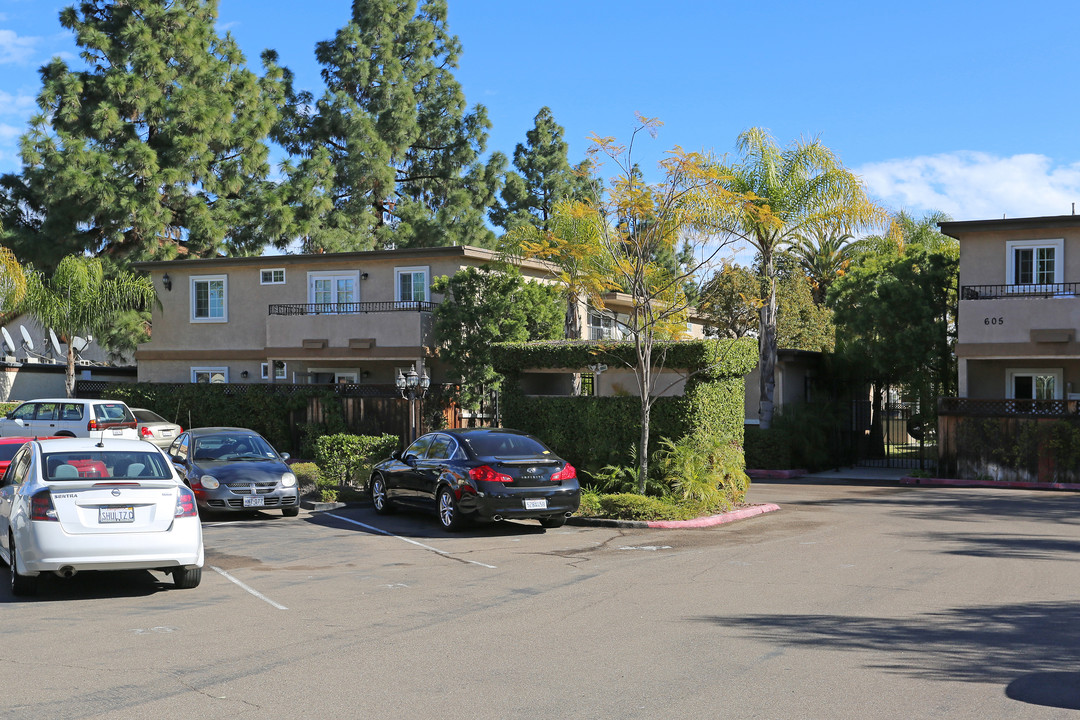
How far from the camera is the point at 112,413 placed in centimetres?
2630

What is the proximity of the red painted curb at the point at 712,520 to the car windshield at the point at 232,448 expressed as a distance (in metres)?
6.80

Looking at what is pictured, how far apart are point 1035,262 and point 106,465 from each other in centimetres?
2359

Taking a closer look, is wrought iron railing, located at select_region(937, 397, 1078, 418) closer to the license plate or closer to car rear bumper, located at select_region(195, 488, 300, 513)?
car rear bumper, located at select_region(195, 488, 300, 513)

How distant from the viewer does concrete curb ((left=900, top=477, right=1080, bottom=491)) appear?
24141 mm

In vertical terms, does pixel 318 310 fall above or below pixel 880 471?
above

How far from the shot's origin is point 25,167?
42.2m

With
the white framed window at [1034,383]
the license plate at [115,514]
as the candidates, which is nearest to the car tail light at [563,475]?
the license plate at [115,514]

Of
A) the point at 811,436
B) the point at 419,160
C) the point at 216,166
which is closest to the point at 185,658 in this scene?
the point at 811,436

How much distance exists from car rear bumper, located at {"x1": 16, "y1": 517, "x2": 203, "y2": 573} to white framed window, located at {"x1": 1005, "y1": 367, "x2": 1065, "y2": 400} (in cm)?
2332

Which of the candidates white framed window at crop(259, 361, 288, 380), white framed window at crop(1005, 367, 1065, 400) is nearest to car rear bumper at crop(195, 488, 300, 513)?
white framed window at crop(259, 361, 288, 380)

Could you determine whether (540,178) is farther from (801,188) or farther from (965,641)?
(965,641)

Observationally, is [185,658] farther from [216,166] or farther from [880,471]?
[216,166]

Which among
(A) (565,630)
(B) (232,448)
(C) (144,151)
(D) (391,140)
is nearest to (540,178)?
(D) (391,140)

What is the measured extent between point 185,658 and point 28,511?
133 inches
